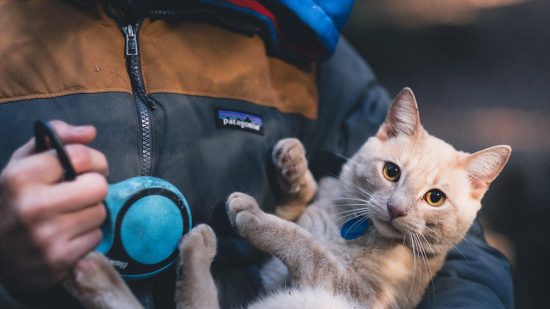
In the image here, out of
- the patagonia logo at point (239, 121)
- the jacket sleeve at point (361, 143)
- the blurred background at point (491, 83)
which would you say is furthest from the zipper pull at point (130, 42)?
the blurred background at point (491, 83)

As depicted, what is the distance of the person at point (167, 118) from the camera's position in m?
0.75

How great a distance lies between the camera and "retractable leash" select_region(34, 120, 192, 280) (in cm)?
81

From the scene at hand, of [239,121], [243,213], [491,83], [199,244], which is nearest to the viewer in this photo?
[199,244]

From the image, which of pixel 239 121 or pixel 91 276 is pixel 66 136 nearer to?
pixel 91 276

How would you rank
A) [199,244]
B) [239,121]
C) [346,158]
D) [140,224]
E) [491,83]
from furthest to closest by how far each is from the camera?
1. [491,83]
2. [346,158]
3. [239,121]
4. [199,244]
5. [140,224]

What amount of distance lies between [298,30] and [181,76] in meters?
0.36

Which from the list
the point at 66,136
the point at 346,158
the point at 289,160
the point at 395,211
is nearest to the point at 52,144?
the point at 66,136

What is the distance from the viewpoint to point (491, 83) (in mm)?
2352

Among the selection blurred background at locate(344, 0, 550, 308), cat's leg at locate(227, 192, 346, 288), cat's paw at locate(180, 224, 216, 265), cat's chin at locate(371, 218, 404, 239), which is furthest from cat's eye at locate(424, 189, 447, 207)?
blurred background at locate(344, 0, 550, 308)

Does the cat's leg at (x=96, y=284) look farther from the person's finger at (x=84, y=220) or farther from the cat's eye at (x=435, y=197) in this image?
the cat's eye at (x=435, y=197)

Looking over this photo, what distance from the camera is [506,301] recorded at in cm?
120

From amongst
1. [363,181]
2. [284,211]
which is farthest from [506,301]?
[284,211]

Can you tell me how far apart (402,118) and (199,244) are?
61 centimetres

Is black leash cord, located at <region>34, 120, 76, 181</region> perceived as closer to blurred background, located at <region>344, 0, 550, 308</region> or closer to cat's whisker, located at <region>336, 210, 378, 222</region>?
cat's whisker, located at <region>336, 210, 378, 222</region>
